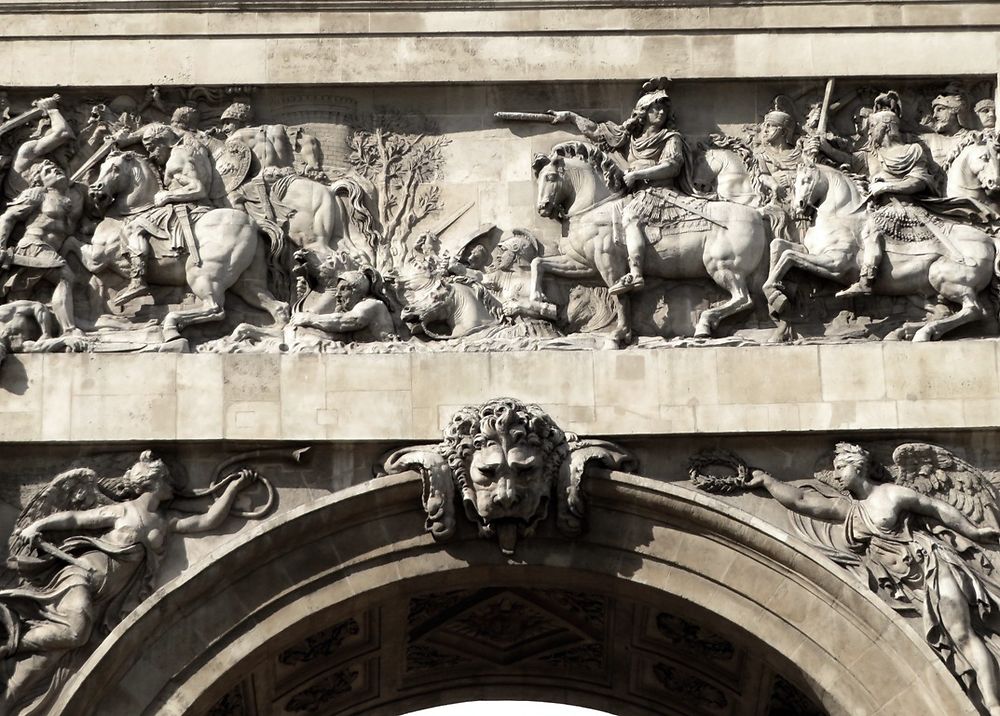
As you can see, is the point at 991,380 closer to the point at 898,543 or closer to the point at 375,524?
the point at 898,543

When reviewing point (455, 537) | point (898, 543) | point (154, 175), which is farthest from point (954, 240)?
point (154, 175)

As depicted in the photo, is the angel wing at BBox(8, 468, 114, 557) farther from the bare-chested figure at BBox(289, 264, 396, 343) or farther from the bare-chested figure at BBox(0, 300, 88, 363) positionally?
the bare-chested figure at BBox(289, 264, 396, 343)

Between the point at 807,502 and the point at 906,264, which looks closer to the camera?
the point at 807,502

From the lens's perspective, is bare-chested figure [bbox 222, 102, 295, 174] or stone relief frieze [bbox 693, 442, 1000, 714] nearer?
stone relief frieze [bbox 693, 442, 1000, 714]

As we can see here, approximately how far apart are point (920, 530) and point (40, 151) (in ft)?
26.5

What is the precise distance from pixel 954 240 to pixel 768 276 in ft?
5.21

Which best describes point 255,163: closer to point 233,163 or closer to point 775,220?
point 233,163

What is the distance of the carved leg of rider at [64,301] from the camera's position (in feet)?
74.1

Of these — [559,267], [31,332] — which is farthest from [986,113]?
[31,332]

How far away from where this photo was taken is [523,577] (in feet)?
73.5

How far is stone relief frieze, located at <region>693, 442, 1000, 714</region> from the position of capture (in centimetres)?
2142

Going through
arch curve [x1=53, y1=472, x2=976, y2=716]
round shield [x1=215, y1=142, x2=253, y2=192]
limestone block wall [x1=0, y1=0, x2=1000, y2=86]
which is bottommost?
arch curve [x1=53, y1=472, x2=976, y2=716]

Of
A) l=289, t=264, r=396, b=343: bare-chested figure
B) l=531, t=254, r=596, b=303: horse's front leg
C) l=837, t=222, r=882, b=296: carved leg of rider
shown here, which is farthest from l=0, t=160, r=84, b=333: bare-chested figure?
l=837, t=222, r=882, b=296: carved leg of rider

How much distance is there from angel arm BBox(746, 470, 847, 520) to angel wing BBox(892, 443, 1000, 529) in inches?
22.4
